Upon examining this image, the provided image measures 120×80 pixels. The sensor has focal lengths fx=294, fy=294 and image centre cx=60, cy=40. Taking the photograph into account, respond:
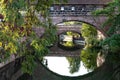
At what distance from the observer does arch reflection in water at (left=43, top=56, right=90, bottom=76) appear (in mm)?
19438

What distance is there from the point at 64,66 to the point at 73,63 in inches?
28.4

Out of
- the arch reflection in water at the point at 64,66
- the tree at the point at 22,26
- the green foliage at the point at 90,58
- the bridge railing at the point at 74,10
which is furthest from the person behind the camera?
the green foliage at the point at 90,58

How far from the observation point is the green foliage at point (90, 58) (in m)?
19.7

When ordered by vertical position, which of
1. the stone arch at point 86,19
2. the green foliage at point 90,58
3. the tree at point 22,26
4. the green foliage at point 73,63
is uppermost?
the tree at point 22,26

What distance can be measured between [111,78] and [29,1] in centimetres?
1000

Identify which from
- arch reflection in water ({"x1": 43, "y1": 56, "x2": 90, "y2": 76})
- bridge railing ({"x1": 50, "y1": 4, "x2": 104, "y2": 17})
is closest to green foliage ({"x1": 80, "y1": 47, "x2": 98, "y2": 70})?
arch reflection in water ({"x1": 43, "y1": 56, "x2": 90, "y2": 76})

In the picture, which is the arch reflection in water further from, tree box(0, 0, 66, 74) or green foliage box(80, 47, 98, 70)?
tree box(0, 0, 66, 74)

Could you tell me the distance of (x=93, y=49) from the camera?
24.2 metres

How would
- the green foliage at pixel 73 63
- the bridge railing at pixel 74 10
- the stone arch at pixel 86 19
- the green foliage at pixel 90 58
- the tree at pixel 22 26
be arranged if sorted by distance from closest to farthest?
the tree at pixel 22 26, the bridge railing at pixel 74 10, the stone arch at pixel 86 19, the green foliage at pixel 90 58, the green foliage at pixel 73 63

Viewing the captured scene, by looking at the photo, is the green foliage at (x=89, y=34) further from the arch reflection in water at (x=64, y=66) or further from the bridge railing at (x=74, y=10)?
the bridge railing at (x=74, y=10)

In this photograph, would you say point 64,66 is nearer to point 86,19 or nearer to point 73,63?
point 73,63

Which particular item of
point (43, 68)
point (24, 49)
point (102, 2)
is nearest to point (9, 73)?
point (43, 68)

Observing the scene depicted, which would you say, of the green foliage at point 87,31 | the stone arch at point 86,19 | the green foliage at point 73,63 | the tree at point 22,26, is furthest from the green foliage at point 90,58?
the tree at point 22,26

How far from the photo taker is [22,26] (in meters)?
5.16
